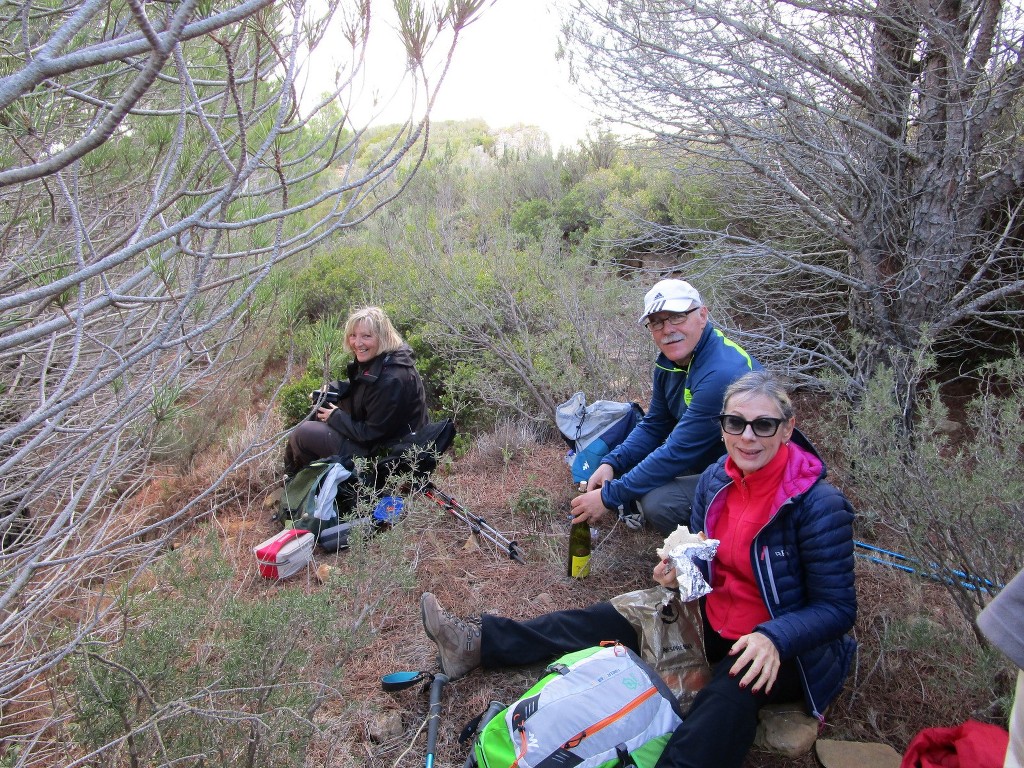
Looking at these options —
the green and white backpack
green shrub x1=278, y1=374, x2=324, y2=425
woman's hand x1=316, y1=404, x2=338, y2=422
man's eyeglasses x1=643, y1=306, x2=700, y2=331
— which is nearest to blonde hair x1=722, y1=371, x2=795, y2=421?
man's eyeglasses x1=643, y1=306, x2=700, y2=331

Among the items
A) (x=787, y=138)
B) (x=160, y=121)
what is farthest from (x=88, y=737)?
(x=787, y=138)

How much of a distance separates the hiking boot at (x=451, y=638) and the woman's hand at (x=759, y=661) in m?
1.06

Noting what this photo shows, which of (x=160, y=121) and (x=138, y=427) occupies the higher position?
(x=160, y=121)

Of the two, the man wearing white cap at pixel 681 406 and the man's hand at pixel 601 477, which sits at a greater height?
the man wearing white cap at pixel 681 406

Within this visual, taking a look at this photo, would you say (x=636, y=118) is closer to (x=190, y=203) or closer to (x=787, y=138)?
(x=787, y=138)

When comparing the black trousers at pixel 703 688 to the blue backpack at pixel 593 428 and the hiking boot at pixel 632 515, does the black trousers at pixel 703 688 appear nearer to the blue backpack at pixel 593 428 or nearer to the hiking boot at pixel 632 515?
the hiking boot at pixel 632 515

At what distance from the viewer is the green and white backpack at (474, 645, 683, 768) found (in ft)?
6.75

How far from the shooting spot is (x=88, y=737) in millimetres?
1694

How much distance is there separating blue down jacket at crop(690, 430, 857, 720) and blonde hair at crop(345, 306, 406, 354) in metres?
2.78


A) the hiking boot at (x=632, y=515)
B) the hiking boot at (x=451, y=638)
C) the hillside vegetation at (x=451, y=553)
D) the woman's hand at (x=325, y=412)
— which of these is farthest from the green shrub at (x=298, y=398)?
the hiking boot at (x=451, y=638)

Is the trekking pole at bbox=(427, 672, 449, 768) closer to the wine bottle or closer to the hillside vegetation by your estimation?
the hillside vegetation

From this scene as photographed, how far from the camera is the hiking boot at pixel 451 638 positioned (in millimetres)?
2602

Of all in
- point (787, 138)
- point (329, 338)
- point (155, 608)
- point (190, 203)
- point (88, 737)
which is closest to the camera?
point (88, 737)

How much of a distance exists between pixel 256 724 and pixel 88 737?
40cm
